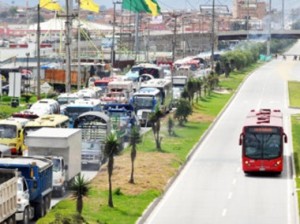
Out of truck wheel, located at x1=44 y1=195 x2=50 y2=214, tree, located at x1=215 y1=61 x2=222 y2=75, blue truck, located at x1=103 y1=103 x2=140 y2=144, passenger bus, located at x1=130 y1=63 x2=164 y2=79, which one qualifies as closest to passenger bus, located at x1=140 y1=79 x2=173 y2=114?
blue truck, located at x1=103 y1=103 x2=140 y2=144

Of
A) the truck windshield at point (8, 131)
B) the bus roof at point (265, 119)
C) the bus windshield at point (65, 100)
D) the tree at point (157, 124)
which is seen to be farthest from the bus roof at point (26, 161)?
the bus windshield at point (65, 100)

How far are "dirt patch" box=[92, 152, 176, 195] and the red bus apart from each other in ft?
9.35

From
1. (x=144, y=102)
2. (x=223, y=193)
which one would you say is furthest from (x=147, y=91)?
(x=223, y=193)

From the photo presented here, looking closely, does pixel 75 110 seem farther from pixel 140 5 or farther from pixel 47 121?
pixel 140 5

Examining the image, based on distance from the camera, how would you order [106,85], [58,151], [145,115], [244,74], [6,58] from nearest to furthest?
[58,151]
[145,115]
[106,85]
[6,58]
[244,74]

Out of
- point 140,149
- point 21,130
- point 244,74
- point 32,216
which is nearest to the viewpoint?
point 32,216

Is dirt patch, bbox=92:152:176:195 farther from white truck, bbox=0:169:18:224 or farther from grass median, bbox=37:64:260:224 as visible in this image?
white truck, bbox=0:169:18:224

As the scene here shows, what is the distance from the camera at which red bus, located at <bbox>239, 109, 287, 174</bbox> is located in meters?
43.6

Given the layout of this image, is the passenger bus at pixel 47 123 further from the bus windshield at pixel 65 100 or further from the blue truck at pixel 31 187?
the bus windshield at pixel 65 100

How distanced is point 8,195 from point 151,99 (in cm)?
3631

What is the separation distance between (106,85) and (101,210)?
1649 inches

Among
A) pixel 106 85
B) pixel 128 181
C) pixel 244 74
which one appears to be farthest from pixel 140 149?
pixel 244 74

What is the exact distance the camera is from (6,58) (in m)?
109

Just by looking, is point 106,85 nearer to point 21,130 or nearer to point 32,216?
point 21,130
